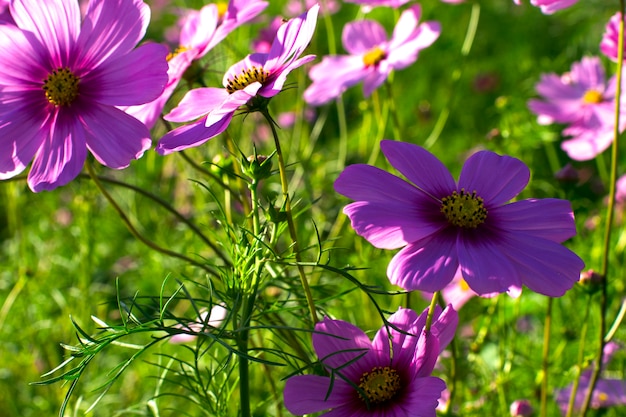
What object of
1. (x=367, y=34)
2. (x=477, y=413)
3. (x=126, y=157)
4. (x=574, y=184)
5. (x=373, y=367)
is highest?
(x=367, y=34)

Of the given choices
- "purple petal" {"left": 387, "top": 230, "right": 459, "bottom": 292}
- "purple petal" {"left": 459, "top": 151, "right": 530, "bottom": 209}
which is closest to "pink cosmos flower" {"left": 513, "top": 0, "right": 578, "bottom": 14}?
"purple petal" {"left": 459, "top": 151, "right": 530, "bottom": 209}

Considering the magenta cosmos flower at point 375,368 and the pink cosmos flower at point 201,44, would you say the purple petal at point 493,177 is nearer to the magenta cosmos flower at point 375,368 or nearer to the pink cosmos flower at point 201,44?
the magenta cosmos flower at point 375,368

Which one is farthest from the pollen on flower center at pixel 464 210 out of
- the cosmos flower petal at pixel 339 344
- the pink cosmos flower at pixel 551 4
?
the pink cosmos flower at pixel 551 4

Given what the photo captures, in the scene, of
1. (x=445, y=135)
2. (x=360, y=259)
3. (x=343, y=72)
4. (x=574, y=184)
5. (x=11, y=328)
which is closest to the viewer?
(x=574, y=184)

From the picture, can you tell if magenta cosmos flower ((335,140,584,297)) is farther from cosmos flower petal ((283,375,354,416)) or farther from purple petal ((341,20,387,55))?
purple petal ((341,20,387,55))

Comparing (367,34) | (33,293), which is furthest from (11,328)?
(367,34)

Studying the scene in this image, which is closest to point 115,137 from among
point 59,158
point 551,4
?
point 59,158

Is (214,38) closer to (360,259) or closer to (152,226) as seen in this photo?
(360,259)
